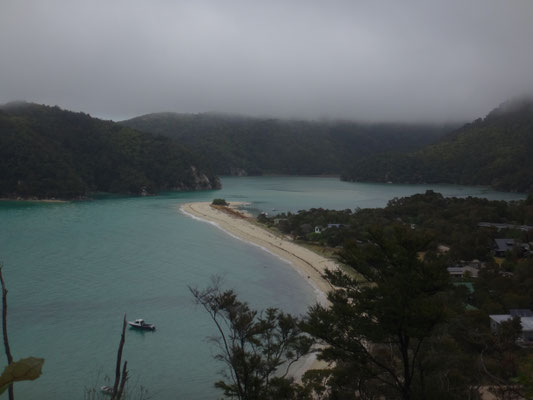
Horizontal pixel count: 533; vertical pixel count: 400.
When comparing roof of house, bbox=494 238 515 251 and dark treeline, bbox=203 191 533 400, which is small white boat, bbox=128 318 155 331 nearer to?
dark treeline, bbox=203 191 533 400

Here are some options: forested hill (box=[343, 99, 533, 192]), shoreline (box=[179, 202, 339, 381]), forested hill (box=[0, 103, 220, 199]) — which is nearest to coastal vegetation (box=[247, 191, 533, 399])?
shoreline (box=[179, 202, 339, 381])

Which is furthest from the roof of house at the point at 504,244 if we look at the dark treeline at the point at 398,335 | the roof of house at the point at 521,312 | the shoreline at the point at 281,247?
the roof of house at the point at 521,312

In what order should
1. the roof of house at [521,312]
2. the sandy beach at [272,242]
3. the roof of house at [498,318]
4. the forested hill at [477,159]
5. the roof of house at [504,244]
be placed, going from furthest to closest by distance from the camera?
the forested hill at [477,159], the roof of house at [504,244], the sandy beach at [272,242], the roof of house at [521,312], the roof of house at [498,318]

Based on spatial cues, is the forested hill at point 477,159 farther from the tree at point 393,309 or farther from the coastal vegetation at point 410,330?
the tree at point 393,309

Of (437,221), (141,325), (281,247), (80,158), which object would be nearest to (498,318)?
(141,325)

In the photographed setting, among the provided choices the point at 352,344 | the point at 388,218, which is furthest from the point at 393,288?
the point at 388,218

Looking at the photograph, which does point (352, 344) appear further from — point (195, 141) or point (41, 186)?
point (195, 141)

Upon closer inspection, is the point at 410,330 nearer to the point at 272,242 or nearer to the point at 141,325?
the point at 141,325
